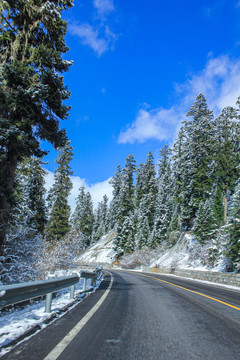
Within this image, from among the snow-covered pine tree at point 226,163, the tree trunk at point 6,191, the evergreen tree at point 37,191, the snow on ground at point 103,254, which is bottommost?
the snow on ground at point 103,254

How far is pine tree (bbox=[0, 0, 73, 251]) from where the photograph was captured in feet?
29.6

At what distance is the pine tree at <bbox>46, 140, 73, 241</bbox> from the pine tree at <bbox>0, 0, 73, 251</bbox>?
24.1 meters

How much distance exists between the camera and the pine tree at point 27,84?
902 centimetres

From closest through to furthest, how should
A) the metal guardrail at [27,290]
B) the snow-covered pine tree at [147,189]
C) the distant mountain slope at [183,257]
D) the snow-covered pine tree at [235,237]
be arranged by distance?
the metal guardrail at [27,290] < the snow-covered pine tree at [235,237] < the distant mountain slope at [183,257] < the snow-covered pine tree at [147,189]

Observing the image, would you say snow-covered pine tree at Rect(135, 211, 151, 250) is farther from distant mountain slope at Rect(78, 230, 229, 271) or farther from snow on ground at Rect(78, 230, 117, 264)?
snow on ground at Rect(78, 230, 117, 264)

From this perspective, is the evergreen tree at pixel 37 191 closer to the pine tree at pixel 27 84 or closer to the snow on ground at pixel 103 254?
the pine tree at pixel 27 84

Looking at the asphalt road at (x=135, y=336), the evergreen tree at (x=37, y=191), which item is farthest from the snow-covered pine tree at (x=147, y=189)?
the asphalt road at (x=135, y=336)

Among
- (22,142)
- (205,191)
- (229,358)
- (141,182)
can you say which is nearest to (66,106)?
(22,142)

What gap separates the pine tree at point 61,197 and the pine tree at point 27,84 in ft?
79.1

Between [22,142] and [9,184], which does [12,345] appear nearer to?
[9,184]

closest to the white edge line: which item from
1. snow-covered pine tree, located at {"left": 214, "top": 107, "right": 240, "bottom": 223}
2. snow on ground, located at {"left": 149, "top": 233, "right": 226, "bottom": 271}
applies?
snow on ground, located at {"left": 149, "top": 233, "right": 226, "bottom": 271}

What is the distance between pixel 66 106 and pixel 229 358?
10.3 metres

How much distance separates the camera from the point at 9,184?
8906 mm

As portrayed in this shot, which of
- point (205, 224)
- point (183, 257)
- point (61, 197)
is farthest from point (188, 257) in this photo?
point (61, 197)
